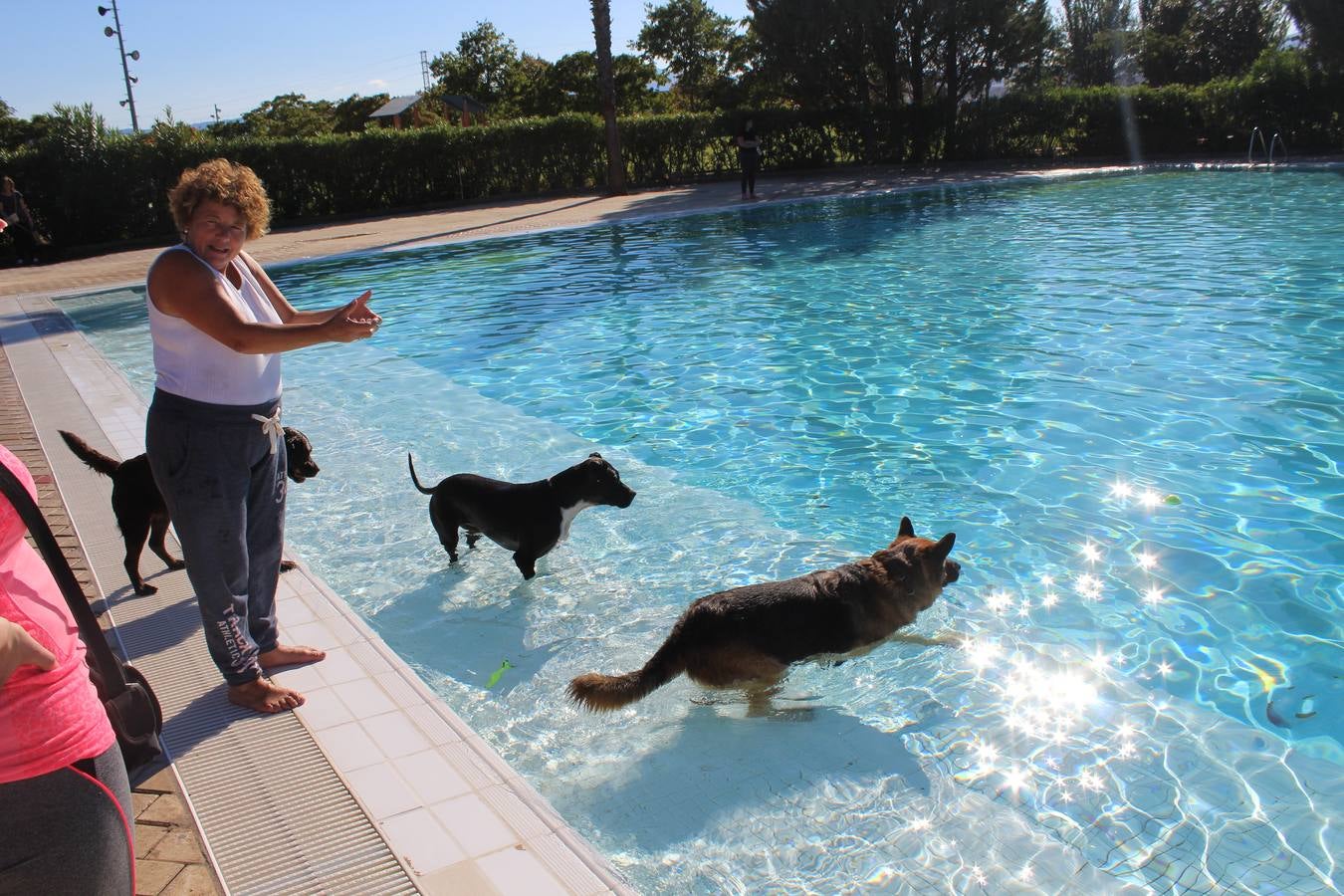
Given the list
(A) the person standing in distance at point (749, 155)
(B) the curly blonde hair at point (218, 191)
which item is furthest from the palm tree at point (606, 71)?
(B) the curly blonde hair at point (218, 191)

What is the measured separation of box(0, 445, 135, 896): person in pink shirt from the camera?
1858mm

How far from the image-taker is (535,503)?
527cm

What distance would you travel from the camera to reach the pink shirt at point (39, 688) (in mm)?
1863

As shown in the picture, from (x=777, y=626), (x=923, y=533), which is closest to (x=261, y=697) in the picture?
(x=777, y=626)

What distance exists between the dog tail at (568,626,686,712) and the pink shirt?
73.6 inches

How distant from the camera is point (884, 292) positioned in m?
13.4

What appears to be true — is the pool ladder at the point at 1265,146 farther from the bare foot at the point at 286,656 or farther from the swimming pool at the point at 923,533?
the bare foot at the point at 286,656

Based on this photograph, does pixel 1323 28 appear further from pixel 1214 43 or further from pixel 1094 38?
pixel 1094 38

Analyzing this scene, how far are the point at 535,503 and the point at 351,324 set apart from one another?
6.67 feet

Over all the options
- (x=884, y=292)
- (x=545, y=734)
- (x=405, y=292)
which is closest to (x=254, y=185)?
(x=545, y=734)

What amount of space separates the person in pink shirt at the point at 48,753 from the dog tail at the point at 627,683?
6.00ft

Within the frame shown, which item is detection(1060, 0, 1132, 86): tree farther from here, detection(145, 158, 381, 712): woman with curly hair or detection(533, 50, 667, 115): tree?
detection(145, 158, 381, 712): woman with curly hair

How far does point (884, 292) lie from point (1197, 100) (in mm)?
19190

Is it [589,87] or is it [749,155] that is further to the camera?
[589,87]
